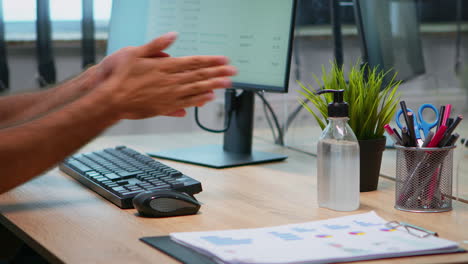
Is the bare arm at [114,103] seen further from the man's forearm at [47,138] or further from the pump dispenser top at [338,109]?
the pump dispenser top at [338,109]

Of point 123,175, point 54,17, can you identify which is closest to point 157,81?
point 123,175

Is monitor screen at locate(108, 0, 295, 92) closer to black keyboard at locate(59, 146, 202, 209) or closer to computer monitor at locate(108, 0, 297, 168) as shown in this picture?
computer monitor at locate(108, 0, 297, 168)

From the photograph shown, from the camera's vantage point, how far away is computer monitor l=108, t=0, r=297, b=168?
1347 mm

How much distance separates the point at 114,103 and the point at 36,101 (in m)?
0.34

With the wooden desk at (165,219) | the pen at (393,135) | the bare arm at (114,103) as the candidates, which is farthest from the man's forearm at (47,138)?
the pen at (393,135)

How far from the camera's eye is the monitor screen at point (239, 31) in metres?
1.34

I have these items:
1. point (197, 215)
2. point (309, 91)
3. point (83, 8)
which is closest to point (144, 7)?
point (309, 91)

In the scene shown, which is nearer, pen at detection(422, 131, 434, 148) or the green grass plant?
pen at detection(422, 131, 434, 148)

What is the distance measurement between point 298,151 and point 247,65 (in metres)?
0.31

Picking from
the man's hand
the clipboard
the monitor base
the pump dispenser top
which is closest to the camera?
the clipboard

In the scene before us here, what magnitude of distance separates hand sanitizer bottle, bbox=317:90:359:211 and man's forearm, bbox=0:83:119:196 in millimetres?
360

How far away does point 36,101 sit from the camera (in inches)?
46.1

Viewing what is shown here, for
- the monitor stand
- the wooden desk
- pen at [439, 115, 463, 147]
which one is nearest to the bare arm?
the wooden desk

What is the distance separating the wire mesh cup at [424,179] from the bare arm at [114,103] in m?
0.31
